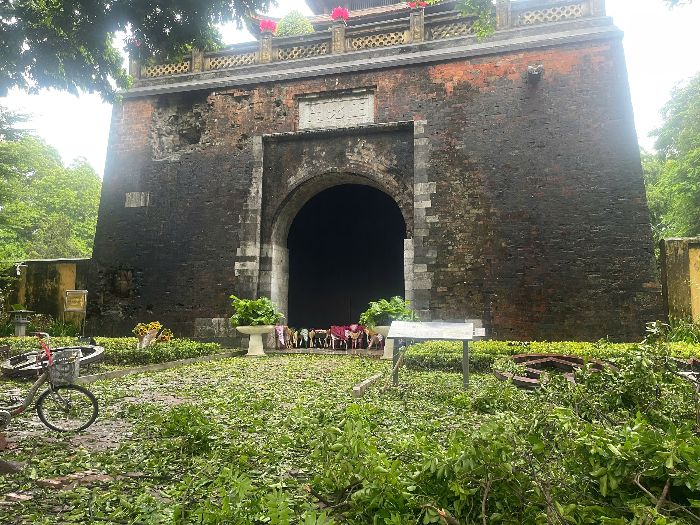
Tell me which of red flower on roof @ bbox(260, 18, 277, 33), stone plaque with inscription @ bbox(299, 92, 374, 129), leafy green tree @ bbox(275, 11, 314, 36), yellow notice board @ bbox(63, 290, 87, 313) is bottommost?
yellow notice board @ bbox(63, 290, 87, 313)

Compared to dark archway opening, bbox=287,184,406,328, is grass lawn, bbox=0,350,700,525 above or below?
below

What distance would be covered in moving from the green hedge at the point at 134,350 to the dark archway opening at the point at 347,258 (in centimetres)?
783

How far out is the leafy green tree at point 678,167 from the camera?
17.6 meters

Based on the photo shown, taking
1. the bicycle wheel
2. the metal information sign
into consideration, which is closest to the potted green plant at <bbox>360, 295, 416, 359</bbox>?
the metal information sign

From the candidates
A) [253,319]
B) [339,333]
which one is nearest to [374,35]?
[339,333]

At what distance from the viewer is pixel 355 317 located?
19078 mm

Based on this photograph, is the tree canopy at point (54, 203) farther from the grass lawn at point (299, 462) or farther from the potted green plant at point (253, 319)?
the grass lawn at point (299, 462)

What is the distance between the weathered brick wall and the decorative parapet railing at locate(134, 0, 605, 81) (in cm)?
90

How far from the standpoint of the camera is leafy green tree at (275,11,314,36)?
1641 cm

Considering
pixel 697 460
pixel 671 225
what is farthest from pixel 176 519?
pixel 671 225

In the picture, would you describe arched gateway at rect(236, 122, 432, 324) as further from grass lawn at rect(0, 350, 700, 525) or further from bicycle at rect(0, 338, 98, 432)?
bicycle at rect(0, 338, 98, 432)

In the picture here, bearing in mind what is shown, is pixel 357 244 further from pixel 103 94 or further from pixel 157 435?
pixel 157 435

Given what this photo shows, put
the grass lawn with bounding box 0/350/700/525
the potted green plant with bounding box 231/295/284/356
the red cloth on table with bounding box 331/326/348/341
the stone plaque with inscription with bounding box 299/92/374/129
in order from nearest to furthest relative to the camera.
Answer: the grass lawn with bounding box 0/350/700/525
the potted green plant with bounding box 231/295/284/356
the stone plaque with inscription with bounding box 299/92/374/129
the red cloth on table with bounding box 331/326/348/341

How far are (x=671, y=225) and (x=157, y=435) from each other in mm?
22196
